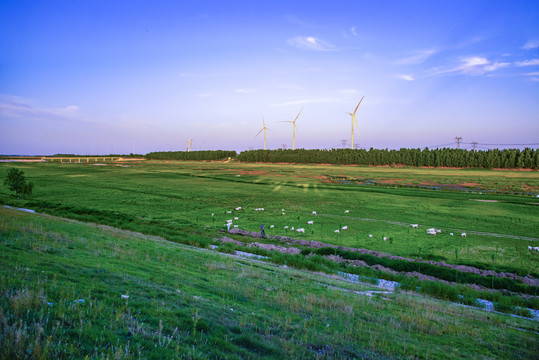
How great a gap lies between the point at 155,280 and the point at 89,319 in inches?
186

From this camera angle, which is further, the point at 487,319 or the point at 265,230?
the point at 265,230

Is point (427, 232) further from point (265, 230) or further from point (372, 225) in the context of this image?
point (265, 230)

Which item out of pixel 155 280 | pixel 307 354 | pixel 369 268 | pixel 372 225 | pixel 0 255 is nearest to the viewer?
pixel 307 354

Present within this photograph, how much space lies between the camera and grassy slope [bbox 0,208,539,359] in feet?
19.8

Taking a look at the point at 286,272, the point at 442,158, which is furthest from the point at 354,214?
the point at 442,158

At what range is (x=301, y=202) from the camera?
49.5 meters

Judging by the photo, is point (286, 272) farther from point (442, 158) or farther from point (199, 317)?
point (442, 158)

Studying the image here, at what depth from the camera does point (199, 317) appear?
26.6 ft

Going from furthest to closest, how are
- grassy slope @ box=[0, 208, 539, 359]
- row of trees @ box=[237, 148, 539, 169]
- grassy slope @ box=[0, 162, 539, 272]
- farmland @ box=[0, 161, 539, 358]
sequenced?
row of trees @ box=[237, 148, 539, 169], grassy slope @ box=[0, 162, 539, 272], farmland @ box=[0, 161, 539, 358], grassy slope @ box=[0, 208, 539, 359]

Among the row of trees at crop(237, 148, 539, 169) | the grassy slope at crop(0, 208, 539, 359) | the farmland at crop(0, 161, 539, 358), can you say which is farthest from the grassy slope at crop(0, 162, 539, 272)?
the row of trees at crop(237, 148, 539, 169)

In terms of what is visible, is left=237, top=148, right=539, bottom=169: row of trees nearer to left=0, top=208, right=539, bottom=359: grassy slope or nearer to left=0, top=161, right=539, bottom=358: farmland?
left=0, top=161, right=539, bottom=358: farmland

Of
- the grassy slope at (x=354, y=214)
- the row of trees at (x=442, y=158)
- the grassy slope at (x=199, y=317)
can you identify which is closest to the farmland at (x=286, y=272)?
the grassy slope at (x=199, y=317)

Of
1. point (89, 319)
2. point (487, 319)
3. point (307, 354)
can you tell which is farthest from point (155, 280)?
point (487, 319)

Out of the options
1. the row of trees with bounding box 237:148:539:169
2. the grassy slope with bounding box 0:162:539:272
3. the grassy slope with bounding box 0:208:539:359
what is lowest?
the grassy slope with bounding box 0:162:539:272
